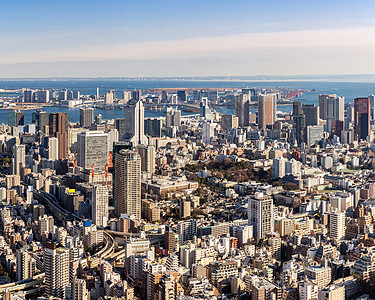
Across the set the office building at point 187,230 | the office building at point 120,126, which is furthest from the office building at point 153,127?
the office building at point 187,230

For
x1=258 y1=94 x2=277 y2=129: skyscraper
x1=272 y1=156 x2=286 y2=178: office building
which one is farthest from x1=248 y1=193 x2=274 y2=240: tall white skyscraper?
x1=258 y1=94 x2=277 y2=129: skyscraper

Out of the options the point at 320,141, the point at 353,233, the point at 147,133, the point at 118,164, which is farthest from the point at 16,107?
the point at 353,233

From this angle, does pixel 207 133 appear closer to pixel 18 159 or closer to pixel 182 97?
pixel 18 159

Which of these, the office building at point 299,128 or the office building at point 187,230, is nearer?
the office building at point 187,230

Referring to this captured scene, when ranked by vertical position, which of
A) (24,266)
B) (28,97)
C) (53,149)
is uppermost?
(28,97)

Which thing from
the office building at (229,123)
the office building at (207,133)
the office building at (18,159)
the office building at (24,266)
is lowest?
the office building at (24,266)

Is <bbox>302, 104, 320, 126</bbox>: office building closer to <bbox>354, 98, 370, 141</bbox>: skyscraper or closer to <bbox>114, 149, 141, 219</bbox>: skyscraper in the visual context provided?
<bbox>354, 98, 370, 141</bbox>: skyscraper

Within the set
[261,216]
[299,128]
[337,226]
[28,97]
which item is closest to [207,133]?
[299,128]

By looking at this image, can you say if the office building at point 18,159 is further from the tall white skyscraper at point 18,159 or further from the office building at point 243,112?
the office building at point 243,112
